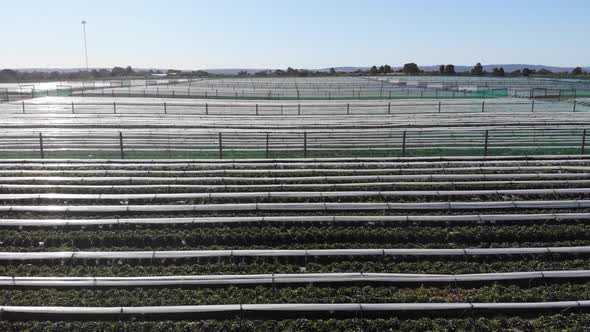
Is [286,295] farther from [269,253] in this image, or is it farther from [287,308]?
[269,253]

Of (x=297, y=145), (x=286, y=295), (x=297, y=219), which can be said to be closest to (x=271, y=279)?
(x=286, y=295)

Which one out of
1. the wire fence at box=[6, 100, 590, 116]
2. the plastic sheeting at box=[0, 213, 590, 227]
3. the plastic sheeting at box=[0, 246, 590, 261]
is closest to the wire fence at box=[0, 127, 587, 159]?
the plastic sheeting at box=[0, 213, 590, 227]

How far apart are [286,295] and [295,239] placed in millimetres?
2186

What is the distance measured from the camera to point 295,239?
919 centimetres

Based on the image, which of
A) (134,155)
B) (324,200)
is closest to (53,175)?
(134,155)

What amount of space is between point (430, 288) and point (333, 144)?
1329cm

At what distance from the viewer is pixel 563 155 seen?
16656 millimetres

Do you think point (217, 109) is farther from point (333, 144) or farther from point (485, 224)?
point (485, 224)

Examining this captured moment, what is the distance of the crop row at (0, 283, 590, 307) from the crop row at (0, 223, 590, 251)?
1617 mm

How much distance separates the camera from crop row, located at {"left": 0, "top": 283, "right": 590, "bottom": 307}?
6.85 m

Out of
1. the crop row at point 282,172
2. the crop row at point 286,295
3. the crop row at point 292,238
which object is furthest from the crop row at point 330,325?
the crop row at point 282,172

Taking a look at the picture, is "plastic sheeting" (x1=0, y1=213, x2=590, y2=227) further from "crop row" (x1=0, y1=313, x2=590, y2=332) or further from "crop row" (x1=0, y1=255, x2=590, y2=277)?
"crop row" (x1=0, y1=313, x2=590, y2=332)

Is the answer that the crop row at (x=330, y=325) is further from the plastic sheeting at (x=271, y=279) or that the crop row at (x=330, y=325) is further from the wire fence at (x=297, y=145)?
the wire fence at (x=297, y=145)

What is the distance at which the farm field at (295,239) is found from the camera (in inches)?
260
